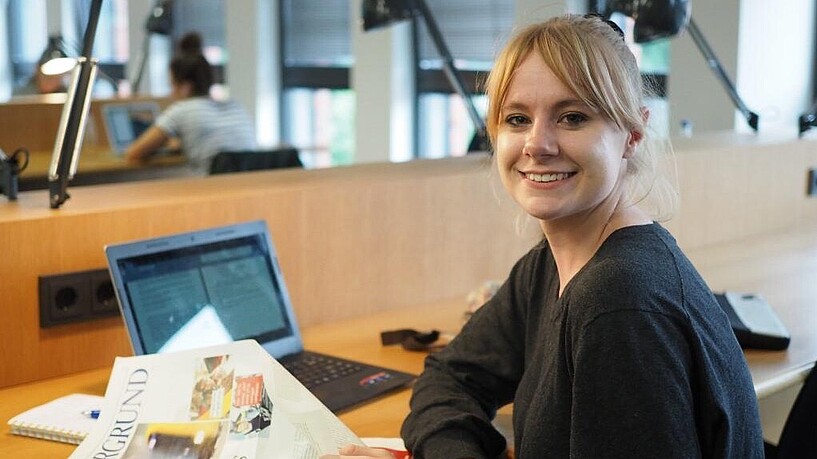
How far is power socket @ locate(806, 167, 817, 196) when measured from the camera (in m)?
3.29

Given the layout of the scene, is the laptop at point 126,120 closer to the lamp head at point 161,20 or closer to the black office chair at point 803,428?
the lamp head at point 161,20

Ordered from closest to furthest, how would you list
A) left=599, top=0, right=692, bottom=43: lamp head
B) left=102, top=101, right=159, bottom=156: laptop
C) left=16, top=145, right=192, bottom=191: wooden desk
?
left=599, top=0, right=692, bottom=43: lamp head < left=16, top=145, right=192, bottom=191: wooden desk < left=102, top=101, right=159, bottom=156: laptop

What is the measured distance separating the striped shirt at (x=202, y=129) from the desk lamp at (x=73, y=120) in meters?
2.96

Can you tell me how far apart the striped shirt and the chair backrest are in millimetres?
3457

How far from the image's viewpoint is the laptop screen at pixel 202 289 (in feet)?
5.51

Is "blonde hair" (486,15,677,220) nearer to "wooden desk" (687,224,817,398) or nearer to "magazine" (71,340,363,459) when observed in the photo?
"magazine" (71,340,363,459)

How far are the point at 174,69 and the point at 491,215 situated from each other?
10.2 ft

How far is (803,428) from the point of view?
1644 mm

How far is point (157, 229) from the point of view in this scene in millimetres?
1860

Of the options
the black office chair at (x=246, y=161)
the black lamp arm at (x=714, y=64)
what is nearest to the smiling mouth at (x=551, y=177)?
the black lamp arm at (x=714, y=64)

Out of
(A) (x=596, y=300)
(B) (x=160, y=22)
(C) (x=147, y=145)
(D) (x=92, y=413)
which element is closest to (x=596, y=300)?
(A) (x=596, y=300)

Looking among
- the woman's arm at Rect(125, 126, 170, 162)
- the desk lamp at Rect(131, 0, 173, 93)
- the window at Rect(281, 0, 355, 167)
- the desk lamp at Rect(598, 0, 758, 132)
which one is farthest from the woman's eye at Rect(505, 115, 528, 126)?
the window at Rect(281, 0, 355, 167)

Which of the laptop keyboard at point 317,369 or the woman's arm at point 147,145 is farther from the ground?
the laptop keyboard at point 317,369

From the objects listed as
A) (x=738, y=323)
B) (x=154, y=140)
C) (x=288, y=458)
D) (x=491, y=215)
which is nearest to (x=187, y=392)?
(x=288, y=458)
